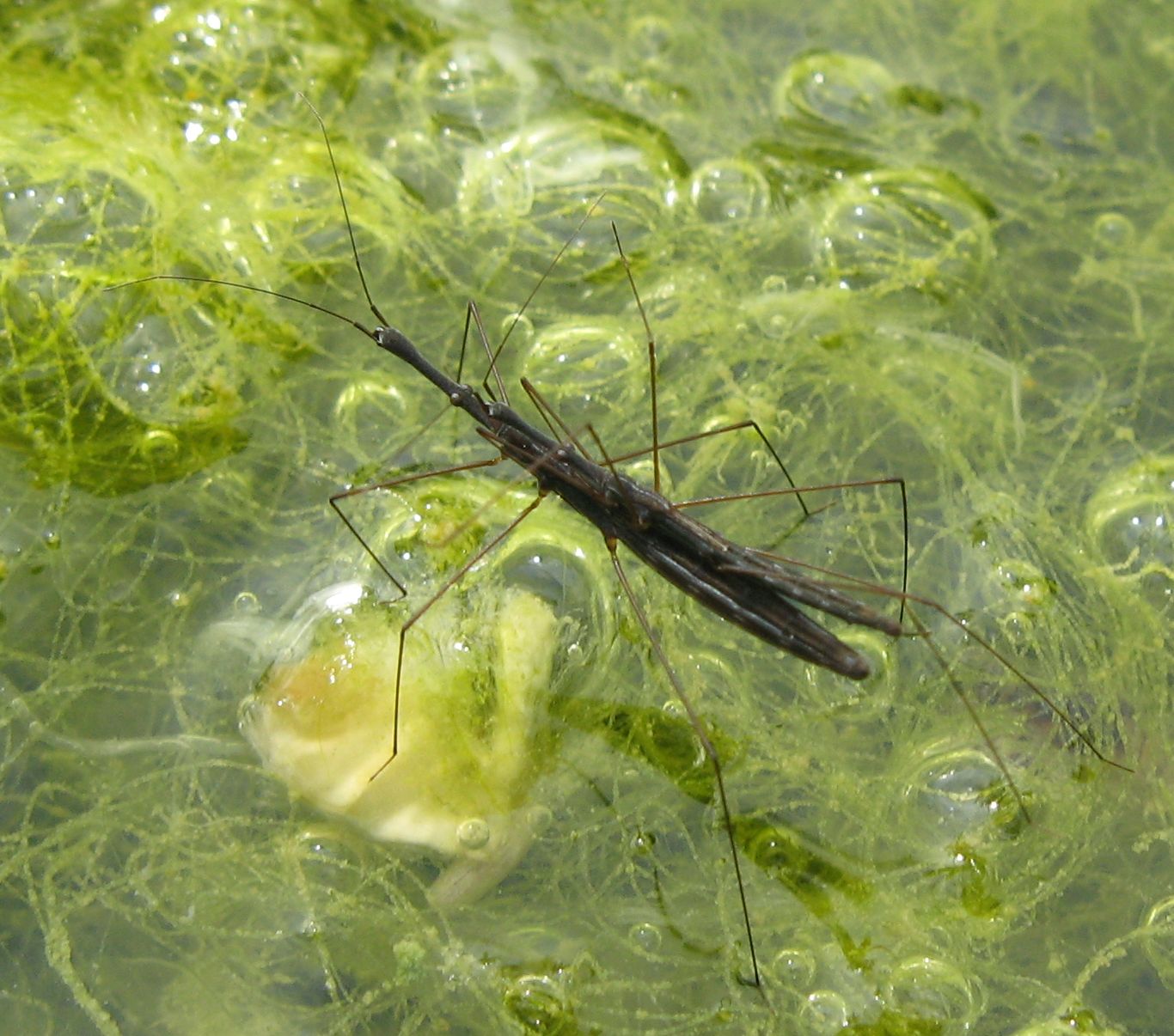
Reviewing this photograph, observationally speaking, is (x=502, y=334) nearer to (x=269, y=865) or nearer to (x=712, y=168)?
(x=712, y=168)

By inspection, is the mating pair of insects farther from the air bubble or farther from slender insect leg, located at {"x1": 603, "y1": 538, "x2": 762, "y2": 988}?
the air bubble

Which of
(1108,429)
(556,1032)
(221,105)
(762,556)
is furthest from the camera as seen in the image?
(221,105)

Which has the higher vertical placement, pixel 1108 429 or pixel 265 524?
pixel 1108 429

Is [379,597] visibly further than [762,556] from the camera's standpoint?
Yes

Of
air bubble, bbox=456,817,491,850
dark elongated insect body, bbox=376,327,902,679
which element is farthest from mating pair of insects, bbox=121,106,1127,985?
air bubble, bbox=456,817,491,850

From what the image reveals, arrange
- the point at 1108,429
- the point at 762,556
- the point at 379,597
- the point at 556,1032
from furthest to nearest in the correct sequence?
the point at 1108,429 → the point at 379,597 → the point at 762,556 → the point at 556,1032

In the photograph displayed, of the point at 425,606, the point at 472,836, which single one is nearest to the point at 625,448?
the point at 425,606

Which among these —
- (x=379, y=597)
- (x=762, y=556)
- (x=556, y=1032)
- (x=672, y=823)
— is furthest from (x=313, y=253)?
(x=556, y=1032)

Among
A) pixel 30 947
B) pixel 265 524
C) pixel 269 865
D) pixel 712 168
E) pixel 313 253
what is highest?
pixel 712 168
